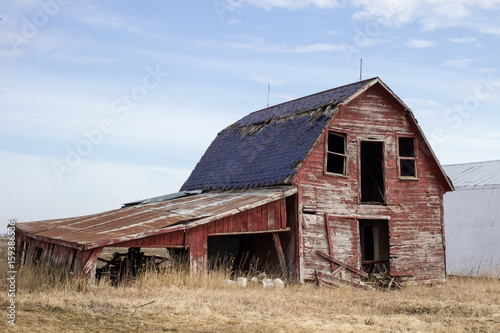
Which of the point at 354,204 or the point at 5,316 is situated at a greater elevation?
the point at 354,204

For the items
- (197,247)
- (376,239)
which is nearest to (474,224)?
(376,239)

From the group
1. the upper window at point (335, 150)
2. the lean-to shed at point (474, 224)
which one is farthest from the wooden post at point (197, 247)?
the lean-to shed at point (474, 224)

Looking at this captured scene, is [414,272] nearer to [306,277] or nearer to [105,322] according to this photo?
[306,277]

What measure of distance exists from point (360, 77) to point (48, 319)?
1392 centimetres

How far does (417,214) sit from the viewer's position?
1802 centimetres

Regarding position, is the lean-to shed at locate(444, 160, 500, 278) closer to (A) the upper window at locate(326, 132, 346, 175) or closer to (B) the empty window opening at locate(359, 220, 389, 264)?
(B) the empty window opening at locate(359, 220, 389, 264)

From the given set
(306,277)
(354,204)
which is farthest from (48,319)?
(354,204)

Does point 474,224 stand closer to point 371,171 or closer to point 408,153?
point 371,171

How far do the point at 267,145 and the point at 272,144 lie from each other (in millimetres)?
311

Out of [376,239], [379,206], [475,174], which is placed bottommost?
[376,239]

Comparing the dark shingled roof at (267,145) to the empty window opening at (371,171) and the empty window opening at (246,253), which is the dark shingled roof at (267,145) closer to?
the empty window opening at (246,253)

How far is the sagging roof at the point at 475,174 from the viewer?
25016 millimetres

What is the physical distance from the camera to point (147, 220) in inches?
564

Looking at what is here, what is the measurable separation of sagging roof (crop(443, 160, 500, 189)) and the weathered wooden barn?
7175mm
